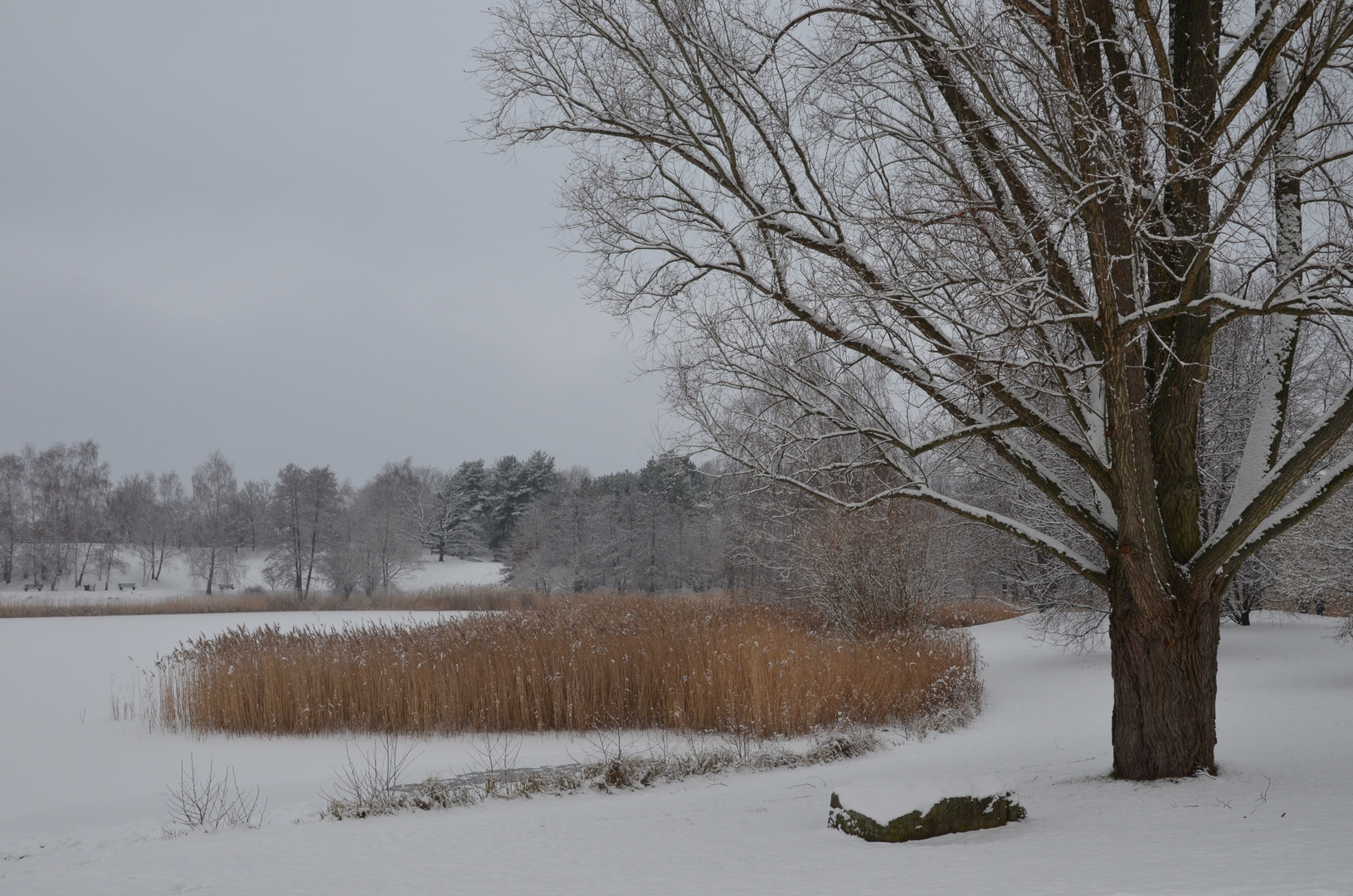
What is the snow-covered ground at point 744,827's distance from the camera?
3639mm

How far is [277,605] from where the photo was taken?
3173cm

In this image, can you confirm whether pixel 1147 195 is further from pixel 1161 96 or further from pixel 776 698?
pixel 776 698

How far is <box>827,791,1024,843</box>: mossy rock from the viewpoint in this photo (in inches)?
174

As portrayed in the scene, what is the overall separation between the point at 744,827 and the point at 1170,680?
2.55 m

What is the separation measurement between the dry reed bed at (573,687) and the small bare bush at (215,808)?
241 centimetres

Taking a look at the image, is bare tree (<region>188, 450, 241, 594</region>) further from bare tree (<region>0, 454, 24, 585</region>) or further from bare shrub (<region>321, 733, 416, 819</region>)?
bare shrub (<region>321, 733, 416, 819</region>)

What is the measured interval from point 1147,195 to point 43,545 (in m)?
53.8

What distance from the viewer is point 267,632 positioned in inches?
481

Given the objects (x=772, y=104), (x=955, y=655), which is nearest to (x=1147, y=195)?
(x=772, y=104)

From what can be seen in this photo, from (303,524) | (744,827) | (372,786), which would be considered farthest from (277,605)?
(744,827)

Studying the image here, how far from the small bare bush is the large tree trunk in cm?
569

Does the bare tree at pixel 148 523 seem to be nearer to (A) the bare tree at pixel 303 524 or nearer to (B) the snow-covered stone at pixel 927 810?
(A) the bare tree at pixel 303 524

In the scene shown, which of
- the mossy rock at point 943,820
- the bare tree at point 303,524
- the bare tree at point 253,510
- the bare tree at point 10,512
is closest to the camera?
the mossy rock at point 943,820

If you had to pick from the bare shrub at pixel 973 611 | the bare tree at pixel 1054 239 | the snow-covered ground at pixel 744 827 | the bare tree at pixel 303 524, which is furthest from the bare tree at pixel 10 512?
the bare tree at pixel 1054 239
